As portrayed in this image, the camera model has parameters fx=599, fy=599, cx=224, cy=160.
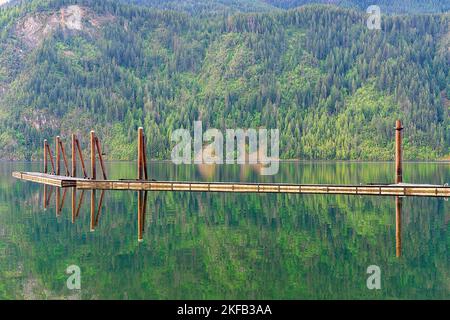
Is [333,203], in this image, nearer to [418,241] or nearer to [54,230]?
[418,241]

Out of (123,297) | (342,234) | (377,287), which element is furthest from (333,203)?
(123,297)

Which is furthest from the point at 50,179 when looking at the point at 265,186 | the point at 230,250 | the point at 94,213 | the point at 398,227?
the point at 398,227

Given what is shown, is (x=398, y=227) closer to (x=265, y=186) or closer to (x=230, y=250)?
(x=230, y=250)

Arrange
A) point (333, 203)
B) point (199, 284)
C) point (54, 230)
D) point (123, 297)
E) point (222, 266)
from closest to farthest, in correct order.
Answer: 1. point (123, 297)
2. point (199, 284)
3. point (222, 266)
4. point (54, 230)
5. point (333, 203)

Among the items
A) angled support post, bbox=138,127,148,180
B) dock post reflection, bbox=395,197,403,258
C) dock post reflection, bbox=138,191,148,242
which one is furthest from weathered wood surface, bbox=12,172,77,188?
dock post reflection, bbox=395,197,403,258
